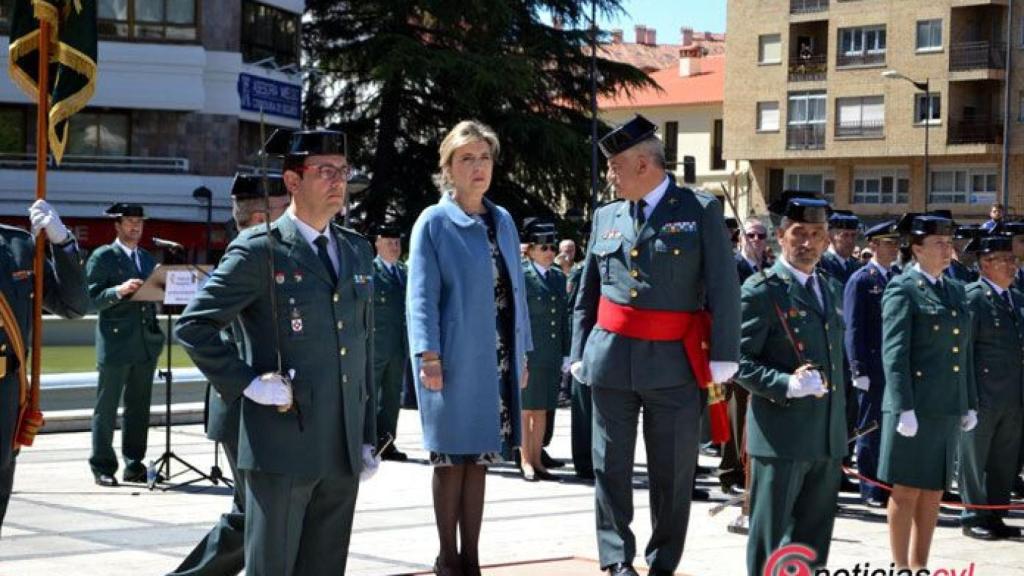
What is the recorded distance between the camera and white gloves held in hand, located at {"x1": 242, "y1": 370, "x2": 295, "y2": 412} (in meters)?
6.45

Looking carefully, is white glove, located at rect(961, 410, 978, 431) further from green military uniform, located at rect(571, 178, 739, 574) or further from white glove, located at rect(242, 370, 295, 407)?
white glove, located at rect(242, 370, 295, 407)

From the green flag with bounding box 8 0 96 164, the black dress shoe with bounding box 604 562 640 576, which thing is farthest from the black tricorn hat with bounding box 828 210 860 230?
the green flag with bounding box 8 0 96 164


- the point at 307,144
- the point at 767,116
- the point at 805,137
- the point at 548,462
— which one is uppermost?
the point at 767,116

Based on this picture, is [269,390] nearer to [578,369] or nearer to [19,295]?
[19,295]

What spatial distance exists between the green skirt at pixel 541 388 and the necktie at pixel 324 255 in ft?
27.8

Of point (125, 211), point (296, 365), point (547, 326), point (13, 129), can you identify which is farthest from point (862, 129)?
point (296, 365)

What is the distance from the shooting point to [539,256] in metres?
15.9

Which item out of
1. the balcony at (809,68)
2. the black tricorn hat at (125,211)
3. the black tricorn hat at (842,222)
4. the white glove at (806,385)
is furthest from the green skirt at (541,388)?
the balcony at (809,68)

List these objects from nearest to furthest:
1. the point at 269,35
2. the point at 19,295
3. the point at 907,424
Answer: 1. the point at 19,295
2. the point at 907,424
3. the point at 269,35

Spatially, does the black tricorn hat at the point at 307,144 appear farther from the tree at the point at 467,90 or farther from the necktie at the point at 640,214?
the tree at the point at 467,90

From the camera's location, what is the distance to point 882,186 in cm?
7088

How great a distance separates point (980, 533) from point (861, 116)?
60.5 metres

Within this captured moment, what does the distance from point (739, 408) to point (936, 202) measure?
56386mm

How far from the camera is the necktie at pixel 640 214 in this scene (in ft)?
28.7
